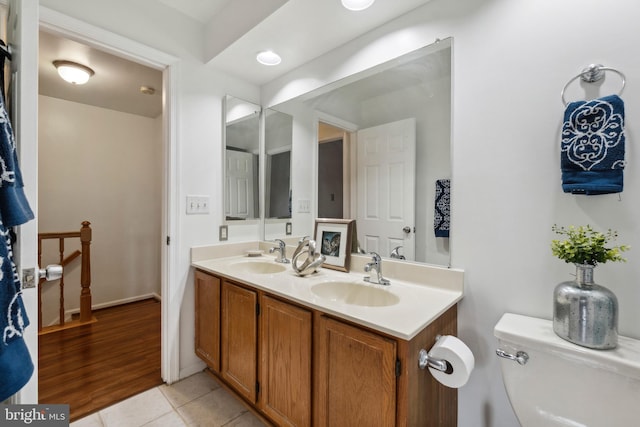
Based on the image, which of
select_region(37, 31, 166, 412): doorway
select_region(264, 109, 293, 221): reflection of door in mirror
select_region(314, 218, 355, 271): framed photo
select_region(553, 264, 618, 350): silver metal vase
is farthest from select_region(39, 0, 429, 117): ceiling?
select_region(553, 264, 618, 350): silver metal vase

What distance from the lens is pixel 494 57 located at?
47.8 inches

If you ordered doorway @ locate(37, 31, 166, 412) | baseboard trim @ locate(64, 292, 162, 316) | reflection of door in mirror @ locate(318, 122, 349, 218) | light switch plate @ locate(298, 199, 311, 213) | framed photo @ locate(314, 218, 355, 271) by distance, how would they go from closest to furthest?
framed photo @ locate(314, 218, 355, 271) < reflection of door in mirror @ locate(318, 122, 349, 218) < light switch plate @ locate(298, 199, 311, 213) < doorway @ locate(37, 31, 166, 412) < baseboard trim @ locate(64, 292, 162, 316)

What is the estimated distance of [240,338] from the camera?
5.14 feet

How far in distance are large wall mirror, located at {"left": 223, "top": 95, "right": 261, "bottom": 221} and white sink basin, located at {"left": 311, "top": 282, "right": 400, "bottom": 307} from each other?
109 centimetres

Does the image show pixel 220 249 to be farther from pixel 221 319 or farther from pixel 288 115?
pixel 288 115

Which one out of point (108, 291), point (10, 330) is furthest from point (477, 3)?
point (108, 291)

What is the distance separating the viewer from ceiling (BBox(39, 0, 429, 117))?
1.48 meters

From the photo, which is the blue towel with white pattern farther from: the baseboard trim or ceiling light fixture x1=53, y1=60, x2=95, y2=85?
the baseboard trim

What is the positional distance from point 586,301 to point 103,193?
430 cm

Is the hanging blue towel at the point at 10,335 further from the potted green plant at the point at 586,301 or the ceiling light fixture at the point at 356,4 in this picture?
the ceiling light fixture at the point at 356,4

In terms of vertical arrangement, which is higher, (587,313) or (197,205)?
(197,205)

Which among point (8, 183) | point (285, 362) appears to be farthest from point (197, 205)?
point (8, 183)

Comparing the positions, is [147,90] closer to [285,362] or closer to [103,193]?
[103,193]

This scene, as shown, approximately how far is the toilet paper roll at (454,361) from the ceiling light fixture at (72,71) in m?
3.22
